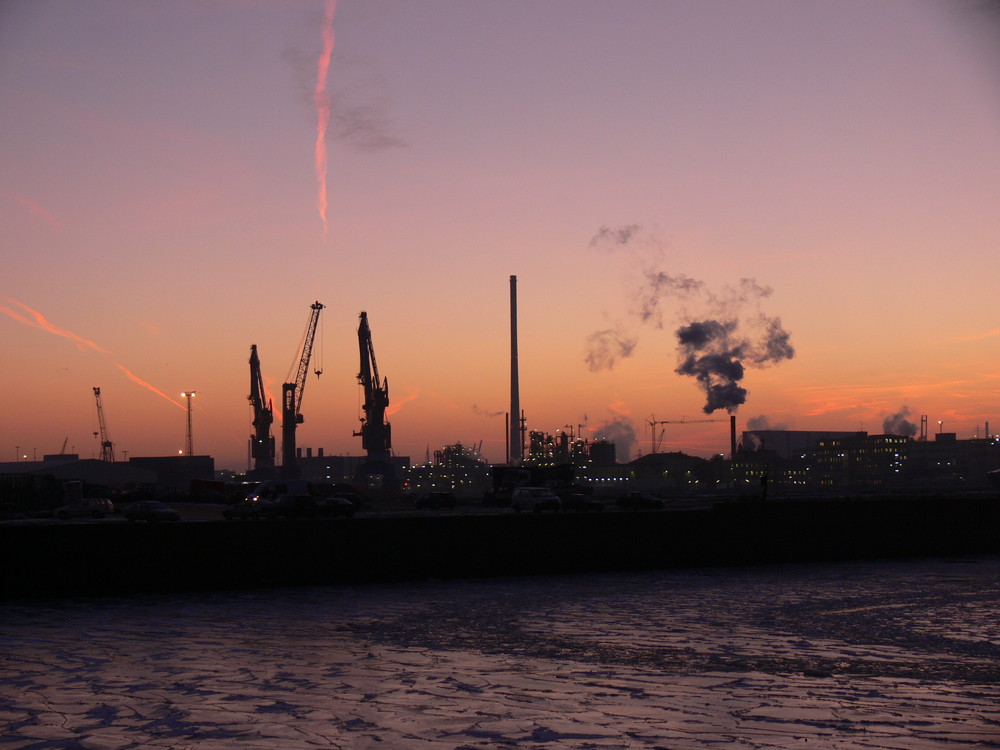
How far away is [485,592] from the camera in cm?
2431

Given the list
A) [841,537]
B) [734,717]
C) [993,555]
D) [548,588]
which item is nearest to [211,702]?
[734,717]

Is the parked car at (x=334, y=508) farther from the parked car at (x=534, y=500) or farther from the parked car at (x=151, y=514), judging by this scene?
the parked car at (x=534, y=500)

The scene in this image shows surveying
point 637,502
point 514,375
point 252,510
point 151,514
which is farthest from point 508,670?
point 514,375

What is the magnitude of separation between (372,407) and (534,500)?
10573 cm

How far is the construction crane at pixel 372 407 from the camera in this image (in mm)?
151250

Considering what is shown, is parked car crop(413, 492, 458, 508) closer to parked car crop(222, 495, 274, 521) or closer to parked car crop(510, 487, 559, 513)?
parked car crop(510, 487, 559, 513)

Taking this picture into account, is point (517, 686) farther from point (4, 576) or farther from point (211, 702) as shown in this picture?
point (4, 576)

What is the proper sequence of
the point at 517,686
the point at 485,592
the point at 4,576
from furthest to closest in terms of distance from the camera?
the point at 485,592 → the point at 4,576 → the point at 517,686

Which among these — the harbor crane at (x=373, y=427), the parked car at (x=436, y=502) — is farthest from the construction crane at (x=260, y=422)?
the parked car at (x=436, y=502)

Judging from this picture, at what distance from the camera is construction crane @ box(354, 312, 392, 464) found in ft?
496

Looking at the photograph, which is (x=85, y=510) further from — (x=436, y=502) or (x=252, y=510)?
(x=436, y=502)

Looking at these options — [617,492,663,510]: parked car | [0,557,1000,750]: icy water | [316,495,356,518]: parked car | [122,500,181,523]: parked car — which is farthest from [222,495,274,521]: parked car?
[0,557,1000,750]: icy water

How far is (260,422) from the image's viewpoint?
174375mm

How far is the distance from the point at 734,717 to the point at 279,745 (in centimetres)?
468
